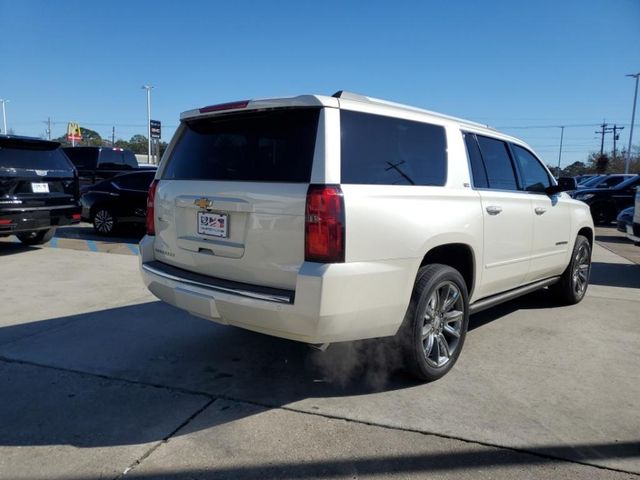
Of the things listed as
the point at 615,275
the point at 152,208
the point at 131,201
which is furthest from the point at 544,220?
the point at 131,201

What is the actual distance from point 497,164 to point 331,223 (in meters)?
2.40

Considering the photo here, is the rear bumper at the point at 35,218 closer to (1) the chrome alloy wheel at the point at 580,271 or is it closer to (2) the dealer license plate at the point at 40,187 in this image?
(2) the dealer license plate at the point at 40,187

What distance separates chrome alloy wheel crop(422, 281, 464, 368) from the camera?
3.67 m

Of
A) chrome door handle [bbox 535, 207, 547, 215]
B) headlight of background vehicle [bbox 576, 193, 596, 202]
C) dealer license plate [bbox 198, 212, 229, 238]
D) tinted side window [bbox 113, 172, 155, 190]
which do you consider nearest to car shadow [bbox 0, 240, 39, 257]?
tinted side window [bbox 113, 172, 155, 190]

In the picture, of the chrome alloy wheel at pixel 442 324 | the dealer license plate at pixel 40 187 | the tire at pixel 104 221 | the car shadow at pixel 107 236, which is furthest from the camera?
the tire at pixel 104 221

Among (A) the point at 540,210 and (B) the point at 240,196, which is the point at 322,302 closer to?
(B) the point at 240,196

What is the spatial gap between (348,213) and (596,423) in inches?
81.7

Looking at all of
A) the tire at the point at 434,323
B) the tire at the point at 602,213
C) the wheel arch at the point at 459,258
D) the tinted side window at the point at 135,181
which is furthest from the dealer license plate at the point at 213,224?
the tire at the point at 602,213

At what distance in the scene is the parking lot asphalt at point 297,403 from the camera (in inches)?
107

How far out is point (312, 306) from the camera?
287 cm

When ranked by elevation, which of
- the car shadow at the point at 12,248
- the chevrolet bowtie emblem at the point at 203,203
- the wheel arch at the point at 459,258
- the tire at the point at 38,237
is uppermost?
the chevrolet bowtie emblem at the point at 203,203

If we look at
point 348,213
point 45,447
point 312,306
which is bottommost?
point 45,447

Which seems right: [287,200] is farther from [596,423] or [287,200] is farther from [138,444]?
[596,423]

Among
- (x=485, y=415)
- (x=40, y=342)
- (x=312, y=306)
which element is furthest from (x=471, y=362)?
(x=40, y=342)
